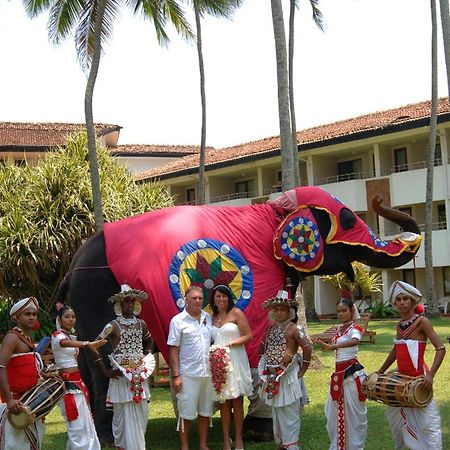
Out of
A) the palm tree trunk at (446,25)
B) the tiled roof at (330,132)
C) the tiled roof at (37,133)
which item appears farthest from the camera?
the tiled roof at (37,133)

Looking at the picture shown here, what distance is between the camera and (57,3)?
17281 mm

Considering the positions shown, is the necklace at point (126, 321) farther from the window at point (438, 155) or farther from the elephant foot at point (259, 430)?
the window at point (438, 155)

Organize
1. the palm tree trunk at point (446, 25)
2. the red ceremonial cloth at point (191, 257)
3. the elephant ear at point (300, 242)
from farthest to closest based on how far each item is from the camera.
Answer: the palm tree trunk at point (446, 25)
the elephant ear at point (300, 242)
the red ceremonial cloth at point (191, 257)

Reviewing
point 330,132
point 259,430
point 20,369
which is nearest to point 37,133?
point 330,132

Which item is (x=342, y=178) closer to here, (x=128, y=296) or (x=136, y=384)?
(x=128, y=296)

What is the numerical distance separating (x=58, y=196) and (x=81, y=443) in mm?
12508

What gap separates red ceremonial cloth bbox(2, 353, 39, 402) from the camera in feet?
20.5

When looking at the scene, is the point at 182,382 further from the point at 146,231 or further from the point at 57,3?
the point at 57,3

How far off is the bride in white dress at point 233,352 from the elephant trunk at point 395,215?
7.37 ft

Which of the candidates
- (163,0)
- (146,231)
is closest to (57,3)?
(163,0)

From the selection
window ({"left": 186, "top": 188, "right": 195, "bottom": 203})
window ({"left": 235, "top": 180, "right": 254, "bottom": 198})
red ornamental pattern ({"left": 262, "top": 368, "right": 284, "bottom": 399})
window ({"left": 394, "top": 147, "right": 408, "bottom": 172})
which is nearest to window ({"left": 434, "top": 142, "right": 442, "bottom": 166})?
window ({"left": 394, "top": 147, "right": 408, "bottom": 172})

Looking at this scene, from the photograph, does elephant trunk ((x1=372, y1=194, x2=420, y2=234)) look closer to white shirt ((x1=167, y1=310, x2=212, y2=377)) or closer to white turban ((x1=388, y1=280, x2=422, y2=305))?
white turban ((x1=388, y1=280, x2=422, y2=305))

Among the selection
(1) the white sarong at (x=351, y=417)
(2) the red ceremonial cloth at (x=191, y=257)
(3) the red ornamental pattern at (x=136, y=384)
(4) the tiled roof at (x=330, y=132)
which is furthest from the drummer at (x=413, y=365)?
(4) the tiled roof at (x=330, y=132)

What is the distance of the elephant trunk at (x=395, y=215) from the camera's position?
8953mm
